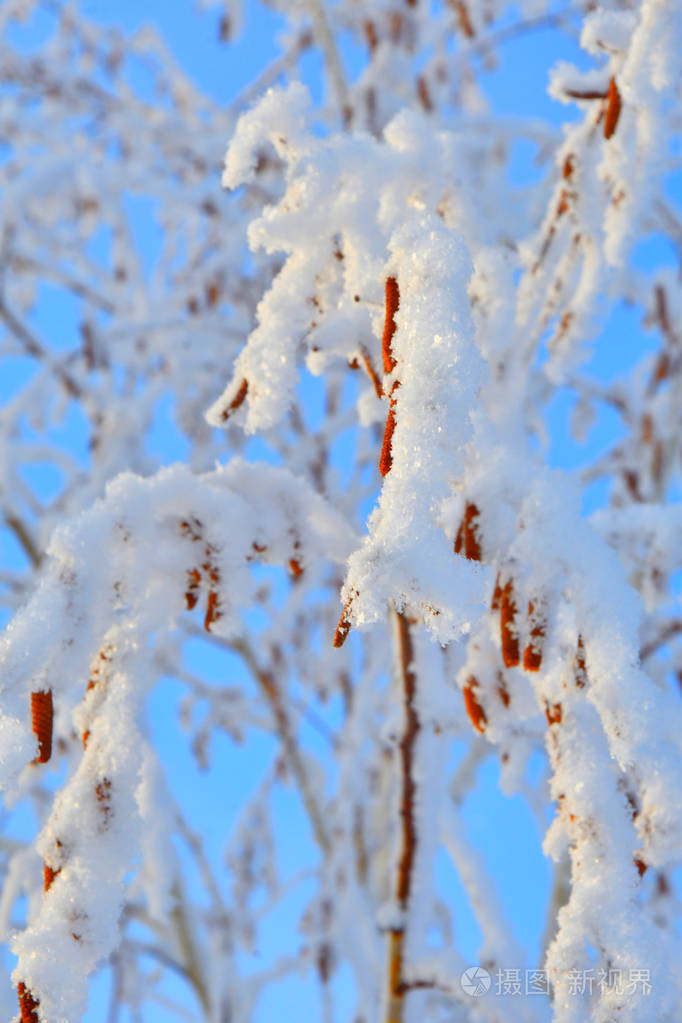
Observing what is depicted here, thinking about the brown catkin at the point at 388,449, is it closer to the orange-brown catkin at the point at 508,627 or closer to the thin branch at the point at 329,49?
the orange-brown catkin at the point at 508,627

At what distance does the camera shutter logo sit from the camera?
4.33ft

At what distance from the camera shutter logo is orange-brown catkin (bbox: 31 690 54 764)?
0.89 m

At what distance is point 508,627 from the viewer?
92 centimetres

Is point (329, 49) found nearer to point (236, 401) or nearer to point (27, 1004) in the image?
point (236, 401)

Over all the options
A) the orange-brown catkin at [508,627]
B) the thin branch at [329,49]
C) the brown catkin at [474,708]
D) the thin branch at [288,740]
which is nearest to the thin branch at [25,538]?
the thin branch at [288,740]

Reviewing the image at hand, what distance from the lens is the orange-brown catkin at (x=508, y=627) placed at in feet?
2.95

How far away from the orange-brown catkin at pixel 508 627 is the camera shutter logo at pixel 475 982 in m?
0.75

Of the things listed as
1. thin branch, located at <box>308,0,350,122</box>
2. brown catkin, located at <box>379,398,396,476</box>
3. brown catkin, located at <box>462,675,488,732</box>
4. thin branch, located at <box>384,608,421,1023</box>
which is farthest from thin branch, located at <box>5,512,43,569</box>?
brown catkin, located at <box>379,398,396,476</box>

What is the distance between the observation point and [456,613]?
2.15 ft

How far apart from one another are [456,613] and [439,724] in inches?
31.5

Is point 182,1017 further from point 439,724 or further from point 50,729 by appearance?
point 50,729

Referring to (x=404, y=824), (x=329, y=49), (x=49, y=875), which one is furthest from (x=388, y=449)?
(x=329, y=49)

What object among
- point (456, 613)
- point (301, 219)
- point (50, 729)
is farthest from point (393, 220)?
point (50, 729)

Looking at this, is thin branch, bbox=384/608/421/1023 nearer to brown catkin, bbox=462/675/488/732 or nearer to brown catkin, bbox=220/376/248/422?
brown catkin, bbox=462/675/488/732
